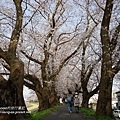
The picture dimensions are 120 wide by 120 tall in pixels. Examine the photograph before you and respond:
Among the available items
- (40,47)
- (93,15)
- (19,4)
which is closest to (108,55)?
(19,4)

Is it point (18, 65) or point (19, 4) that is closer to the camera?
point (18, 65)

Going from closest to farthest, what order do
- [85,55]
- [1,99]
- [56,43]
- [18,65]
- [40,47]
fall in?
1. [1,99]
2. [18,65]
3. [40,47]
4. [56,43]
5. [85,55]

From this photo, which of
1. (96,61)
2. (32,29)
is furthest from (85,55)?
(32,29)

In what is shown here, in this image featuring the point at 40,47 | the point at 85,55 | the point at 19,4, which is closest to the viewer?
the point at 19,4

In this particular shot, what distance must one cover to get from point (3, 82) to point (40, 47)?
17642mm

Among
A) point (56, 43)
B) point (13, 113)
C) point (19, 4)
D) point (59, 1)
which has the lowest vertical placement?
point (13, 113)

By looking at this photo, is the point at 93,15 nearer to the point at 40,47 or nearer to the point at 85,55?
the point at 40,47

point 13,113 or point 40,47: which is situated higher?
point 40,47

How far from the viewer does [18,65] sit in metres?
11.9

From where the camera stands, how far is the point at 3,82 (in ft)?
37.1

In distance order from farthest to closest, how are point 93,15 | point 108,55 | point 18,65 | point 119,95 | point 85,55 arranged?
point 119,95
point 85,55
point 93,15
point 108,55
point 18,65

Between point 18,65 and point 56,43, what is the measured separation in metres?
19.2

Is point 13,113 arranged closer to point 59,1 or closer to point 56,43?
point 59,1

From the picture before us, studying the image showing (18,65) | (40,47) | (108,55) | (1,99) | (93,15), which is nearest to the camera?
(1,99)
